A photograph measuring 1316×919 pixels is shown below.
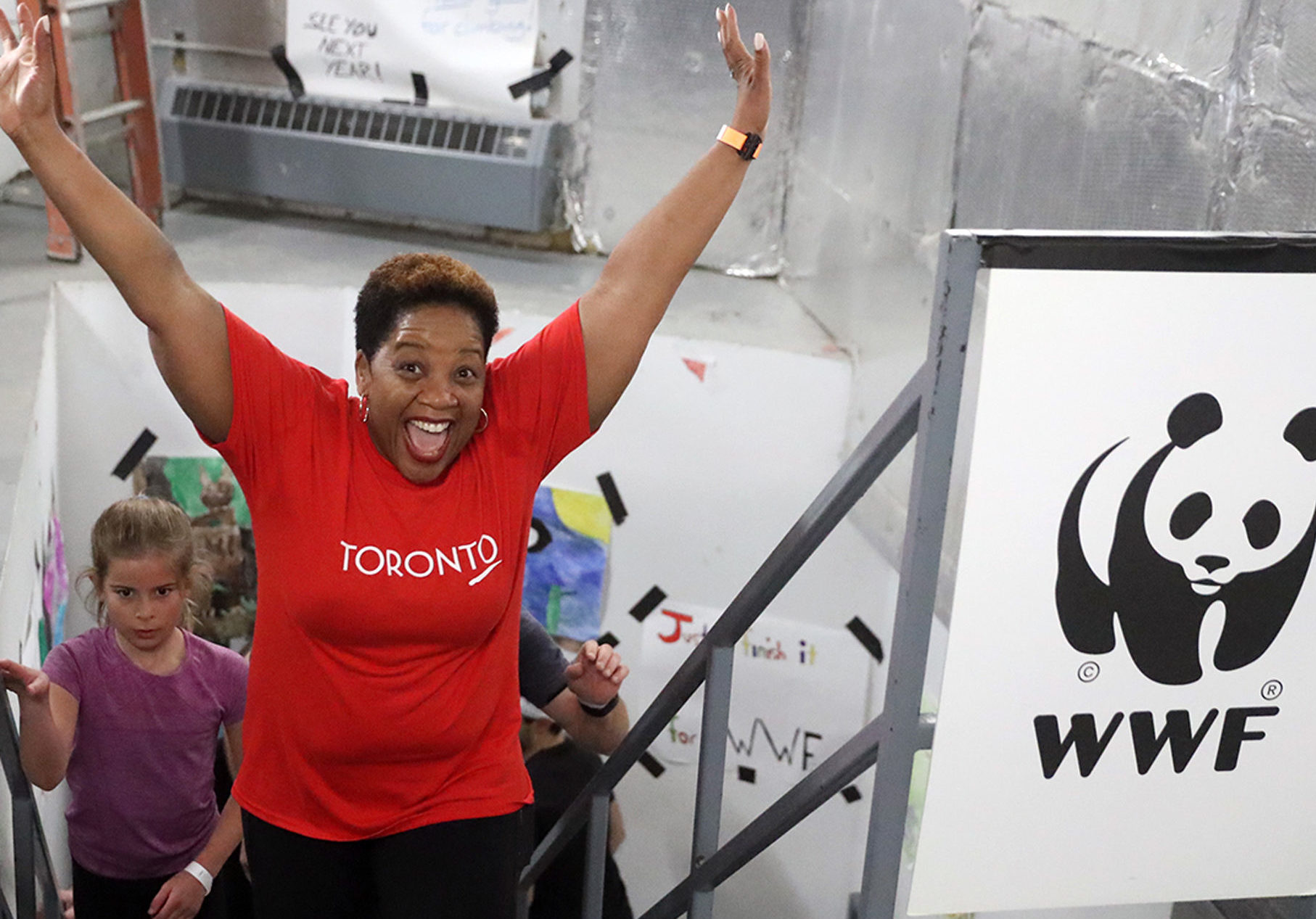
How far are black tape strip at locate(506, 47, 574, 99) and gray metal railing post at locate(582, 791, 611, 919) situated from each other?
211cm

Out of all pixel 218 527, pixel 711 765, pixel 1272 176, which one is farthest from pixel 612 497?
pixel 1272 176

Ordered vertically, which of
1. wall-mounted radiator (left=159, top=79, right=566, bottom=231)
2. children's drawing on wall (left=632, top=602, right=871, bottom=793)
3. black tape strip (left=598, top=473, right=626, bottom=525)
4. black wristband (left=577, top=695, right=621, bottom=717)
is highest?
wall-mounted radiator (left=159, top=79, right=566, bottom=231)

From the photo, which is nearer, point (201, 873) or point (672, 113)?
point (201, 873)

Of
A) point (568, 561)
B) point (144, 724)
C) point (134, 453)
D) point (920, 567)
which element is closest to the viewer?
point (920, 567)

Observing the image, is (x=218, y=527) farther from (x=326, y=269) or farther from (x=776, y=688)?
(x=776, y=688)

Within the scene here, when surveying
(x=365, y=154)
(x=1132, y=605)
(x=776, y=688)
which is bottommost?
(x=776, y=688)

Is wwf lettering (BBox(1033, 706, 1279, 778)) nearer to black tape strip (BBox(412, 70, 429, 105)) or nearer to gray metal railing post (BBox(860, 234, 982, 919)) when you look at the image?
→ gray metal railing post (BBox(860, 234, 982, 919))

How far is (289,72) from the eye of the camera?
3.56m

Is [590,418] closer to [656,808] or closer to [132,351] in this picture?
[132,351]

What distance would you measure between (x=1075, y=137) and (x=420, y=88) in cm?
202

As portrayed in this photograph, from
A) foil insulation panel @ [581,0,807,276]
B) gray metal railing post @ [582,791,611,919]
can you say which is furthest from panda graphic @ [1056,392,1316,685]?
foil insulation panel @ [581,0,807,276]

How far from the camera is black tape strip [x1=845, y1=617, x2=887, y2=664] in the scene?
3125 mm

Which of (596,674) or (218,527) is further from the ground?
(596,674)

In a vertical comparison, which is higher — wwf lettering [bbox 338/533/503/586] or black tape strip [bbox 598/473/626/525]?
wwf lettering [bbox 338/533/503/586]
